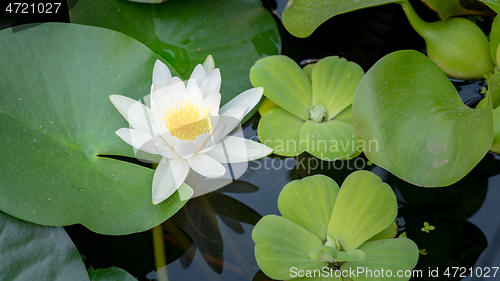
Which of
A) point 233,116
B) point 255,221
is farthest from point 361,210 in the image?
point 233,116

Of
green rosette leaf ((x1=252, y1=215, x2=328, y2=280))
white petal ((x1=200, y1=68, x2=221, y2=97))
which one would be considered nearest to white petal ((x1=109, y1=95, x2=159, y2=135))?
white petal ((x1=200, y1=68, x2=221, y2=97))

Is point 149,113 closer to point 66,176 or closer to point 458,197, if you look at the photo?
point 66,176

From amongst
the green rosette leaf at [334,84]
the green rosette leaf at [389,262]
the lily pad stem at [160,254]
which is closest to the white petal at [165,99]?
the lily pad stem at [160,254]

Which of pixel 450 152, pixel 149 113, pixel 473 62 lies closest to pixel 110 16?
pixel 149 113

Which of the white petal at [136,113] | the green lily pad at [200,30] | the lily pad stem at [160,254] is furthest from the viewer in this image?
the green lily pad at [200,30]

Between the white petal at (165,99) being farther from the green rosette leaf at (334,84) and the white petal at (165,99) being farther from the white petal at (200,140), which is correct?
the green rosette leaf at (334,84)

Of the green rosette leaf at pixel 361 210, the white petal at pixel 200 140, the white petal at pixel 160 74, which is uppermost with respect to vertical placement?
the white petal at pixel 160 74
